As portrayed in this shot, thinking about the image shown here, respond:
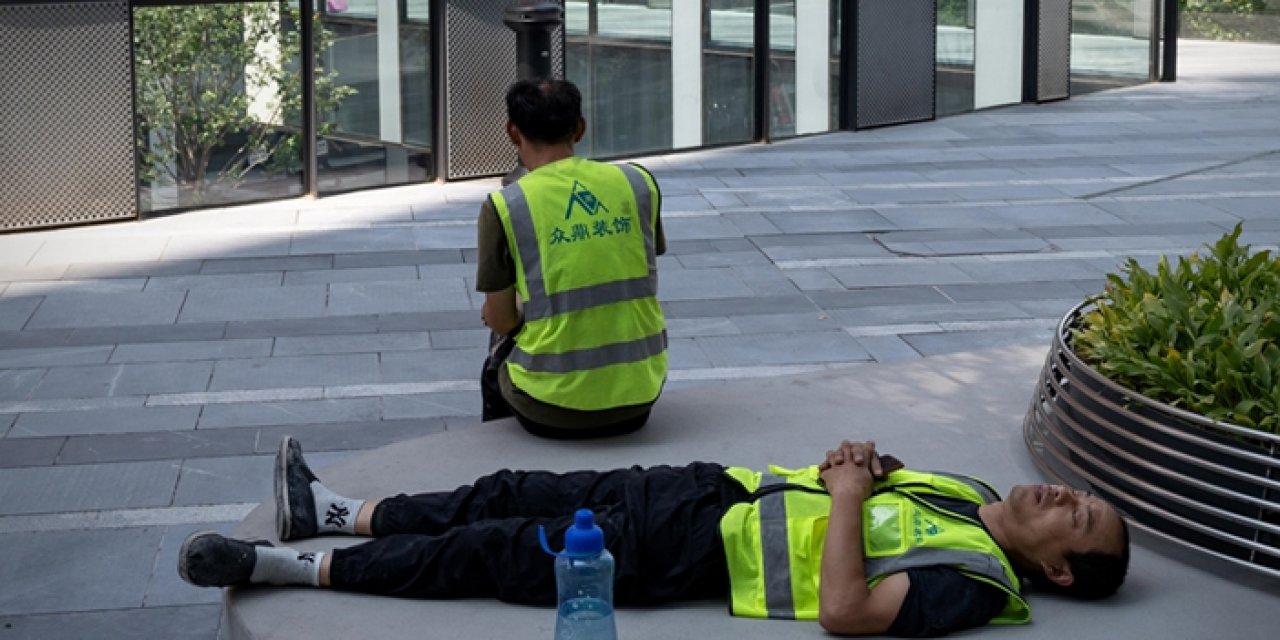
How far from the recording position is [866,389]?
684 centimetres

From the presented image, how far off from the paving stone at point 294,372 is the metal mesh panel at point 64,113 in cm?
411

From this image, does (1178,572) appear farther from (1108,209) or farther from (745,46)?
(745,46)

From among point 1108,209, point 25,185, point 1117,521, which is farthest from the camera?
point 1108,209

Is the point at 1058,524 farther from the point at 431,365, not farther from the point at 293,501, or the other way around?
the point at 431,365

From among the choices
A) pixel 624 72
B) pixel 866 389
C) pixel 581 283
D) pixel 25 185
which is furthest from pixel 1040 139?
pixel 581 283

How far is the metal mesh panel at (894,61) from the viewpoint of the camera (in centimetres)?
1741

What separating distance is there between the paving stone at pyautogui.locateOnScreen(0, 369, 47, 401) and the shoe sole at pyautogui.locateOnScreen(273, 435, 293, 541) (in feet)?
12.0

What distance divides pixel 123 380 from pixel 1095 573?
5.55 m

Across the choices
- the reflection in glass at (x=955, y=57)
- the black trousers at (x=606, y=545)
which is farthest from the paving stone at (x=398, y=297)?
the reflection in glass at (x=955, y=57)

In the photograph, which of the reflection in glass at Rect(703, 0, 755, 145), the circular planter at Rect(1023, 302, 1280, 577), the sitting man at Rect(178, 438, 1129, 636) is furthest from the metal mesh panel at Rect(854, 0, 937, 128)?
the sitting man at Rect(178, 438, 1129, 636)

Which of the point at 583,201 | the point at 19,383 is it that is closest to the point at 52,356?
the point at 19,383

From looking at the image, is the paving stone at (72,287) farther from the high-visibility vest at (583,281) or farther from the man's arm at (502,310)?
the high-visibility vest at (583,281)

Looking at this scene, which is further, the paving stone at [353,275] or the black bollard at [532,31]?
the black bollard at [532,31]

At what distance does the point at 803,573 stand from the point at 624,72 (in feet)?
38.2
